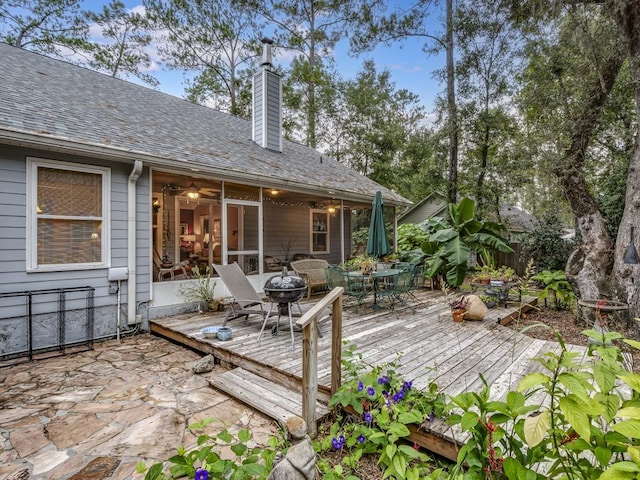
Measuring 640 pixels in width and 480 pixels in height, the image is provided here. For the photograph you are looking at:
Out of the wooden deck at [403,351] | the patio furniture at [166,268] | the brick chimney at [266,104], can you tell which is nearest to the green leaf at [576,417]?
the wooden deck at [403,351]

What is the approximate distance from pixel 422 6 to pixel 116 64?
14.3 metres

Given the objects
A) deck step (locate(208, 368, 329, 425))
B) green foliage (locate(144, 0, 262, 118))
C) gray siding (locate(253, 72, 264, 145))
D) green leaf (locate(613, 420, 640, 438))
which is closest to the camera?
green leaf (locate(613, 420, 640, 438))

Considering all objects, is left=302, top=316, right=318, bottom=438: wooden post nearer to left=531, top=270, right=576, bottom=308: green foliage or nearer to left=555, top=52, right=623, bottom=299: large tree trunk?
left=555, top=52, right=623, bottom=299: large tree trunk

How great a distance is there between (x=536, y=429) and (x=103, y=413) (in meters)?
3.56

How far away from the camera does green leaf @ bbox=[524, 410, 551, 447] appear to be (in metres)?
1.29

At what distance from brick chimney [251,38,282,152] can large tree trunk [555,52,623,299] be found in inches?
288

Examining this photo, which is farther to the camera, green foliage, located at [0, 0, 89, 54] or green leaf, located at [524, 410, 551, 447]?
green foliage, located at [0, 0, 89, 54]

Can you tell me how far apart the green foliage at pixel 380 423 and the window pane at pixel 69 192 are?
4748 mm

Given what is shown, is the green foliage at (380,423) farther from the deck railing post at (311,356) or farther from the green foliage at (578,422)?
the green foliage at (578,422)

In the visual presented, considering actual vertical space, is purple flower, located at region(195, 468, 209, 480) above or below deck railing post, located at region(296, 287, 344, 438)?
below

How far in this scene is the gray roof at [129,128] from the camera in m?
4.75

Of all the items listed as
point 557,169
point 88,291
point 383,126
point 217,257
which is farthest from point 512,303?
point 383,126

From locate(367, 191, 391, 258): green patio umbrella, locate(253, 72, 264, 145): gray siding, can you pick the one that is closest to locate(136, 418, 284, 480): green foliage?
locate(367, 191, 391, 258): green patio umbrella

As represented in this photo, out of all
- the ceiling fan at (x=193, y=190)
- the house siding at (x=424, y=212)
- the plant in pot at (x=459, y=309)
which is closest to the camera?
the plant in pot at (x=459, y=309)
